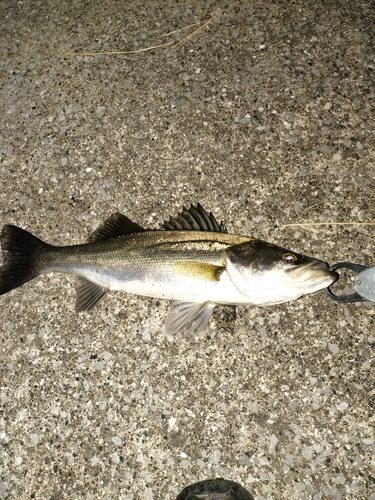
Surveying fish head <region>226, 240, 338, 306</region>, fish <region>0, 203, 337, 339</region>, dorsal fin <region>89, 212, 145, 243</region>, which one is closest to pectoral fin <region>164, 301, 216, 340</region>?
fish <region>0, 203, 337, 339</region>

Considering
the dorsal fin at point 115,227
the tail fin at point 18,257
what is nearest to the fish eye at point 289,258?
the dorsal fin at point 115,227

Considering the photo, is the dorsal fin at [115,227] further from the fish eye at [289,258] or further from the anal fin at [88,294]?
the fish eye at [289,258]

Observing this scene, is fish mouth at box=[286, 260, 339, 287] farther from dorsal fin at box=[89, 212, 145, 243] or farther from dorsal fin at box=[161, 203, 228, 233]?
dorsal fin at box=[89, 212, 145, 243]

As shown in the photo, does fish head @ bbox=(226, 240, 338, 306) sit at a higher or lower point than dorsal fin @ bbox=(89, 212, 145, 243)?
lower

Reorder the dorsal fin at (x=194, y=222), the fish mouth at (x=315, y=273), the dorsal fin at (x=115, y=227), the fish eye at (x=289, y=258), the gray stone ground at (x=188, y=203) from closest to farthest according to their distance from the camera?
the fish mouth at (x=315, y=273)
the fish eye at (x=289, y=258)
the gray stone ground at (x=188, y=203)
the dorsal fin at (x=194, y=222)
the dorsal fin at (x=115, y=227)

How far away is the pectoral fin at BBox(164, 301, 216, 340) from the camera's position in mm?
2641

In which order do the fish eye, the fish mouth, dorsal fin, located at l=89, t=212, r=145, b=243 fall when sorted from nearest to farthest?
the fish mouth < the fish eye < dorsal fin, located at l=89, t=212, r=145, b=243

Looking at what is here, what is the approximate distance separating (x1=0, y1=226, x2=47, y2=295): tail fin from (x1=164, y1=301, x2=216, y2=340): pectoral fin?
110 cm

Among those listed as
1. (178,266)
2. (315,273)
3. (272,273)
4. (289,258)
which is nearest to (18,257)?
(178,266)

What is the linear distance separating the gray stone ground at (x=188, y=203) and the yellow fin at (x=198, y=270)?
46cm

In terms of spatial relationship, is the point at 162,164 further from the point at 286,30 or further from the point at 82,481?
the point at 82,481

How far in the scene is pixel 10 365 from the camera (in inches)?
115

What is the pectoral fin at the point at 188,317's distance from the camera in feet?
8.66

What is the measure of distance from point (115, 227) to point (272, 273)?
1.23 m
